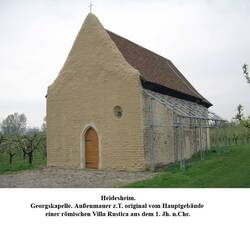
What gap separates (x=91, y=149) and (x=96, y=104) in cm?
264

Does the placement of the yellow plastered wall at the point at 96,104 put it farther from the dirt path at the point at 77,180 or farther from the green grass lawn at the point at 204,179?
the green grass lawn at the point at 204,179

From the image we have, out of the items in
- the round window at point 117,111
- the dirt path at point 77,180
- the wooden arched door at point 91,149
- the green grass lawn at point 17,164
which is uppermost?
the round window at point 117,111

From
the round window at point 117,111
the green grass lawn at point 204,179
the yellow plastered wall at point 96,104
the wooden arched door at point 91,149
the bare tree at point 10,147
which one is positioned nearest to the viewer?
the green grass lawn at point 204,179

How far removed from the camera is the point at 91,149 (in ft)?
72.2

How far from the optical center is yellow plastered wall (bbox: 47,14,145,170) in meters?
20.2

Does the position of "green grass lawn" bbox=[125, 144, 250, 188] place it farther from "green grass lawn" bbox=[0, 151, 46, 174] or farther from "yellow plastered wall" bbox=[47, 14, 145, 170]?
"green grass lawn" bbox=[0, 151, 46, 174]

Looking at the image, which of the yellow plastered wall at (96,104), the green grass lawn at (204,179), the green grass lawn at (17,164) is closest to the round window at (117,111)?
the yellow plastered wall at (96,104)

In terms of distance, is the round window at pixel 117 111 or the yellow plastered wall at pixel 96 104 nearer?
the yellow plastered wall at pixel 96 104

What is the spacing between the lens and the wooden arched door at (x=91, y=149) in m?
21.8

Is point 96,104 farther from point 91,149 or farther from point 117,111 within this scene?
point 91,149

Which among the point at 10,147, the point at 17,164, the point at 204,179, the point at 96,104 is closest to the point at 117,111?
the point at 96,104

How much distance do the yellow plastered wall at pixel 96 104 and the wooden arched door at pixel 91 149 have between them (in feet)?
1.18

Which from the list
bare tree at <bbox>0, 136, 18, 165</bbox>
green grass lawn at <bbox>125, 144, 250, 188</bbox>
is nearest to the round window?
green grass lawn at <bbox>125, 144, 250, 188</bbox>

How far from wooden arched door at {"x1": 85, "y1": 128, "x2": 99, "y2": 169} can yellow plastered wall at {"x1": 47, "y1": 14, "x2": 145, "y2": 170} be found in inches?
14.2
